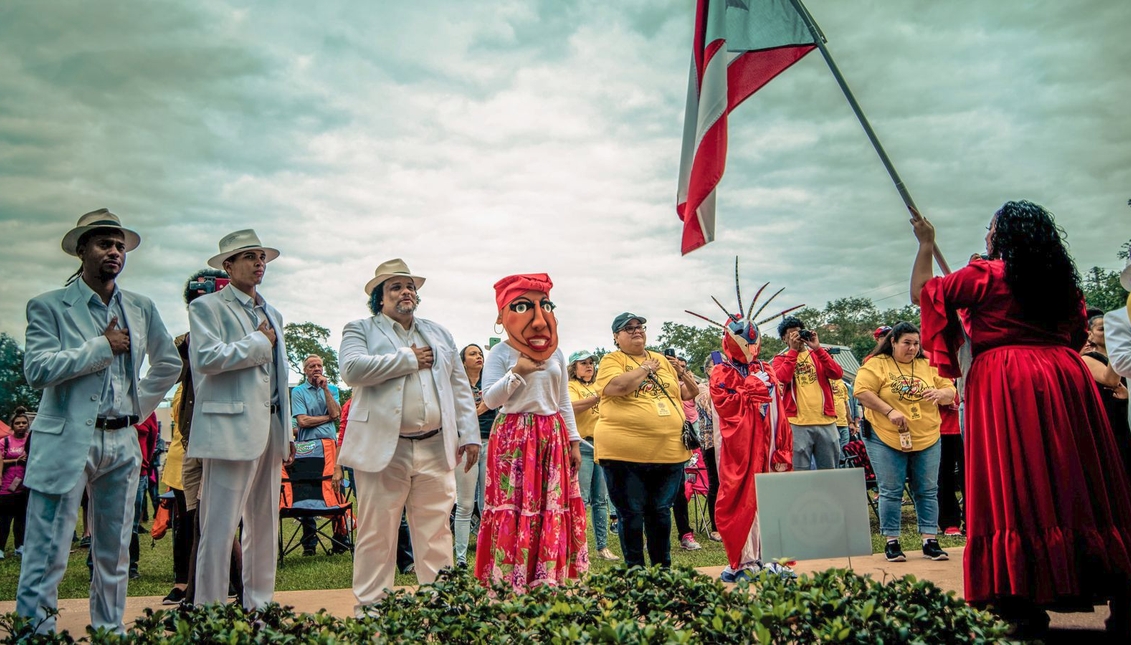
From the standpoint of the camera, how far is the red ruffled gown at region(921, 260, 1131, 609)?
362 cm

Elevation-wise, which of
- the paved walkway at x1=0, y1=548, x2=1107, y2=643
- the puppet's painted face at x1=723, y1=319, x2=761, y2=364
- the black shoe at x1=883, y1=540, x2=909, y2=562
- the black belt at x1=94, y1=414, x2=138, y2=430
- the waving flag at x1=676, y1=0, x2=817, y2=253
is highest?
the waving flag at x1=676, y1=0, x2=817, y2=253

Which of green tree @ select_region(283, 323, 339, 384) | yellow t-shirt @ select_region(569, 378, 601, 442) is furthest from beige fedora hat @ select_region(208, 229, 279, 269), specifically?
green tree @ select_region(283, 323, 339, 384)

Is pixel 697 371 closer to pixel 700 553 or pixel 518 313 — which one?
pixel 700 553

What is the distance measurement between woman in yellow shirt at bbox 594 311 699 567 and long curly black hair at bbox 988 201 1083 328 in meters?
2.75

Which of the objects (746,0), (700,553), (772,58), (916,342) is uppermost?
(746,0)

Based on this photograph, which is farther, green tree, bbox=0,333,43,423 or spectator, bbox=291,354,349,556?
green tree, bbox=0,333,43,423

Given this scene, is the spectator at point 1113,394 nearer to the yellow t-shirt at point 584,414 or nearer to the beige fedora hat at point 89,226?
the yellow t-shirt at point 584,414

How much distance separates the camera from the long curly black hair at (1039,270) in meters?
3.95

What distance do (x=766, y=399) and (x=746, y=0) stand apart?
124 inches

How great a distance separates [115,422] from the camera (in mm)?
4320

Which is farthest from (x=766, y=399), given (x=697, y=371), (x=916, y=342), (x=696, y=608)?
(x=697, y=371)

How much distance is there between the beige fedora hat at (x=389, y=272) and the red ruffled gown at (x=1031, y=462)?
3.23 meters

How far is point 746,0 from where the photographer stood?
16.1 feet

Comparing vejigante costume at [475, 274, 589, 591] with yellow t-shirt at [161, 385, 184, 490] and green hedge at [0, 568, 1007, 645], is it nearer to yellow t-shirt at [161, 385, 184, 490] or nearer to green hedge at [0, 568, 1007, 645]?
green hedge at [0, 568, 1007, 645]
